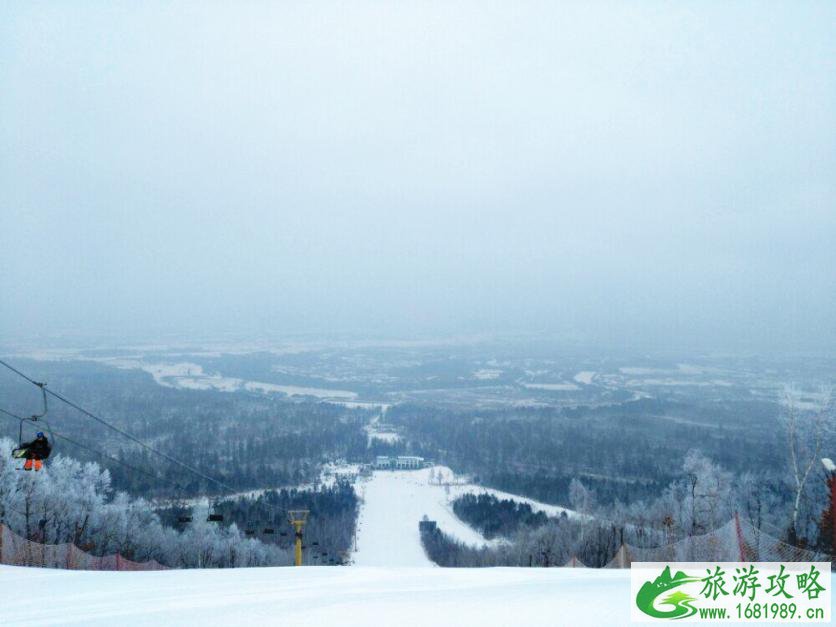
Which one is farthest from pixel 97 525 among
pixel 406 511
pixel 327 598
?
pixel 406 511

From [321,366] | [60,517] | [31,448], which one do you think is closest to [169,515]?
[60,517]

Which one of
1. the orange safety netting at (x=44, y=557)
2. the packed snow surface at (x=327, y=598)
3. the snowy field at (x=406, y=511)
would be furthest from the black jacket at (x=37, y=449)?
the snowy field at (x=406, y=511)

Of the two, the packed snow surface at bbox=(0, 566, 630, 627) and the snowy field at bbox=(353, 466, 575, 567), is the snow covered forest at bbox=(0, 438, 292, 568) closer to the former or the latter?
the snowy field at bbox=(353, 466, 575, 567)

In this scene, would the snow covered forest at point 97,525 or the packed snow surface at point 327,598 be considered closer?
the packed snow surface at point 327,598

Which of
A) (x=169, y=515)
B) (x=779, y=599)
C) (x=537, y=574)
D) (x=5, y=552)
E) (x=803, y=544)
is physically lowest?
(x=169, y=515)

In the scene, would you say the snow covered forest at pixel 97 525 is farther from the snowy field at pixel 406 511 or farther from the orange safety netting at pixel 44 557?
the snowy field at pixel 406 511

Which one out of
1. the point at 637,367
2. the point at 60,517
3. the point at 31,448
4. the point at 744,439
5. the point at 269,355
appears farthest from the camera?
the point at 269,355

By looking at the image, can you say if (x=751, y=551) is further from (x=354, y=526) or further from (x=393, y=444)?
(x=393, y=444)

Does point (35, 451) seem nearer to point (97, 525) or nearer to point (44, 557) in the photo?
point (44, 557)

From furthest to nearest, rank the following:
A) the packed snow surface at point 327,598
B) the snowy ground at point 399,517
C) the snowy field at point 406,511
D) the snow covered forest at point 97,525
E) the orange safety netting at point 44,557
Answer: the snowy field at point 406,511, the snowy ground at point 399,517, the snow covered forest at point 97,525, the orange safety netting at point 44,557, the packed snow surface at point 327,598
